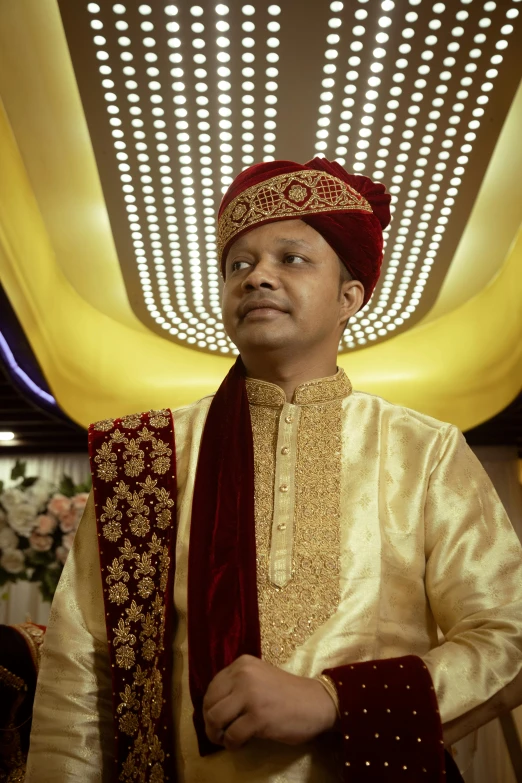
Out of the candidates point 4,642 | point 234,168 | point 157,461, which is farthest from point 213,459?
point 234,168

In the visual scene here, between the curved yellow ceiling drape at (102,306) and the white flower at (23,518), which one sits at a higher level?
the curved yellow ceiling drape at (102,306)

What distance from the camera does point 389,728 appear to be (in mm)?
911

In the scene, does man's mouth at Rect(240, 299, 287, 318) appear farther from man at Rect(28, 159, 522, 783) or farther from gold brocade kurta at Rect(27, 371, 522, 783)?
gold brocade kurta at Rect(27, 371, 522, 783)

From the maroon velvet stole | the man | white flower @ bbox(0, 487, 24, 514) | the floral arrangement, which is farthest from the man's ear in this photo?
white flower @ bbox(0, 487, 24, 514)

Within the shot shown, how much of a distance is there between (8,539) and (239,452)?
158 centimetres

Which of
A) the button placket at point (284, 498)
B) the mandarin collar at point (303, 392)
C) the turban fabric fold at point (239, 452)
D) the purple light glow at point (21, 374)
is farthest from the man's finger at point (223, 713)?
the purple light glow at point (21, 374)

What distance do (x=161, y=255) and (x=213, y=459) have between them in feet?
5.91

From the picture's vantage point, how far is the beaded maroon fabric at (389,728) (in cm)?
90

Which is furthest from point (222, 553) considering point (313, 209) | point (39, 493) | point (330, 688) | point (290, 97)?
point (39, 493)

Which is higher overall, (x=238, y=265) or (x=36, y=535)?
(x=238, y=265)

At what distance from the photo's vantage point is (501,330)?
3496 mm

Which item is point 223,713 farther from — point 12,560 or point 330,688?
point 12,560

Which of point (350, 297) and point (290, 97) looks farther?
point (290, 97)

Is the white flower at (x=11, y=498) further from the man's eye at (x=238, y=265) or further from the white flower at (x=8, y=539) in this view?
the man's eye at (x=238, y=265)
